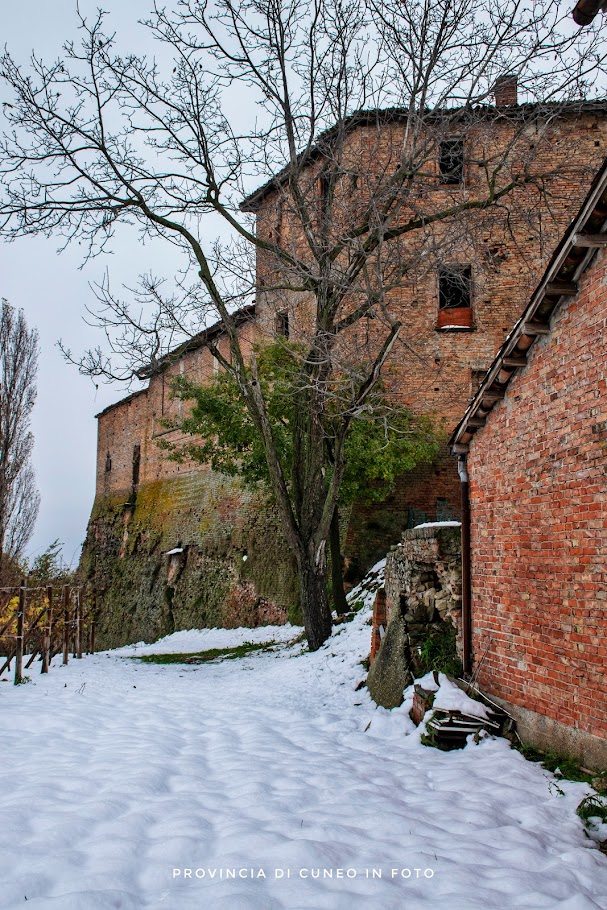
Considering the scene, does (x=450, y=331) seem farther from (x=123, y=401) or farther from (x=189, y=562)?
(x=123, y=401)

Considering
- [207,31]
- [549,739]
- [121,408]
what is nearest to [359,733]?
[549,739]

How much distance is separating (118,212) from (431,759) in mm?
9670

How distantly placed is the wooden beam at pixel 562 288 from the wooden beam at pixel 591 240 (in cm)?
43

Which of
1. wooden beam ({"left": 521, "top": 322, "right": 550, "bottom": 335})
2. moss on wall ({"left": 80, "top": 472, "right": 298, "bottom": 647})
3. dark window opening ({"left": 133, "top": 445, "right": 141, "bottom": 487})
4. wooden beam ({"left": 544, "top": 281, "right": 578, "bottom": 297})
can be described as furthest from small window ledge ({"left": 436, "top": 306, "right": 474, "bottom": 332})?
dark window opening ({"left": 133, "top": 445, "right": 141, "bottom": 487})

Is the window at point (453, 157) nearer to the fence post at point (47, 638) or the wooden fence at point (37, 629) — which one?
the wooden fence at point (37, 629)

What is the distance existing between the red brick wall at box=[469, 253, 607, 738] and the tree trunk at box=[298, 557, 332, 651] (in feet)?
15.6

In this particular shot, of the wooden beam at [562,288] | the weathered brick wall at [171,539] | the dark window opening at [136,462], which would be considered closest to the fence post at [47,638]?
the weathered brick wall at [171,539]

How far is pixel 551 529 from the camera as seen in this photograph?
224 inches

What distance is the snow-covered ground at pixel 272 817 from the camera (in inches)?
135

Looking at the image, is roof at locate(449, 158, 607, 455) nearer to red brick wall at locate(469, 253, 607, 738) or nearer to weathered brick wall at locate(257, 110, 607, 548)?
red brick wall at locate(469, 253, 607, 738)

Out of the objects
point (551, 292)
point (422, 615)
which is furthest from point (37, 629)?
point (551, 292)

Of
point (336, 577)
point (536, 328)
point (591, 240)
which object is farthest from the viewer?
point (336, 577)

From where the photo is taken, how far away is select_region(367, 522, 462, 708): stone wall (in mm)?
7656

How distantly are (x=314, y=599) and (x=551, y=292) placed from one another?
24.6 ft
